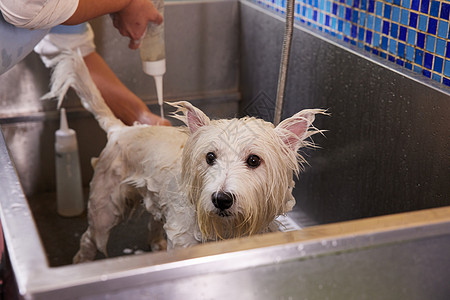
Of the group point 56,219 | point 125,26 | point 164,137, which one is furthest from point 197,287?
point 56,219

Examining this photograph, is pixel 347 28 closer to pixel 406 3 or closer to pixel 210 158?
pixel 406 3

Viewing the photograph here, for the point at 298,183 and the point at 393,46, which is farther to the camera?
the point at 298,183

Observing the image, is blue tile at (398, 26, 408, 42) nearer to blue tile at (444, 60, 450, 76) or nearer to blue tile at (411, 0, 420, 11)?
blue tile at (411, 0, 420, 11)

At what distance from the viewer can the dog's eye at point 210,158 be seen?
1.16 metres

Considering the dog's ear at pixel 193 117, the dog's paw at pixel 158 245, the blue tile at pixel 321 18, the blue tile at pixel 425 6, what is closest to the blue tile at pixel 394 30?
the blue tile at pixel 425 6

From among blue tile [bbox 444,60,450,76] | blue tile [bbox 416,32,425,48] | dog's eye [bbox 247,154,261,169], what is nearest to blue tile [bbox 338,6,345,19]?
blue tile [bbox 416,32,425,48]

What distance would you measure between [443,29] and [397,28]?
0.17 metres

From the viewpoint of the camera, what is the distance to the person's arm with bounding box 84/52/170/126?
184 cm

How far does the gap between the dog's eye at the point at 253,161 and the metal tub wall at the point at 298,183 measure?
225 millimetres

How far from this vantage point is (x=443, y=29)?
1364mm

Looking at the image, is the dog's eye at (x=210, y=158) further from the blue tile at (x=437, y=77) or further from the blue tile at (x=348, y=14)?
the blue tile at (x=348, y=14)

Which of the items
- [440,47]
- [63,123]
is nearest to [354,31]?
[440,47]

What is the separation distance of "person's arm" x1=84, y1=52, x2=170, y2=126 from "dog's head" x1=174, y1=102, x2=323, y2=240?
59 centimetres

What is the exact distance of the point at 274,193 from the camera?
119cm
